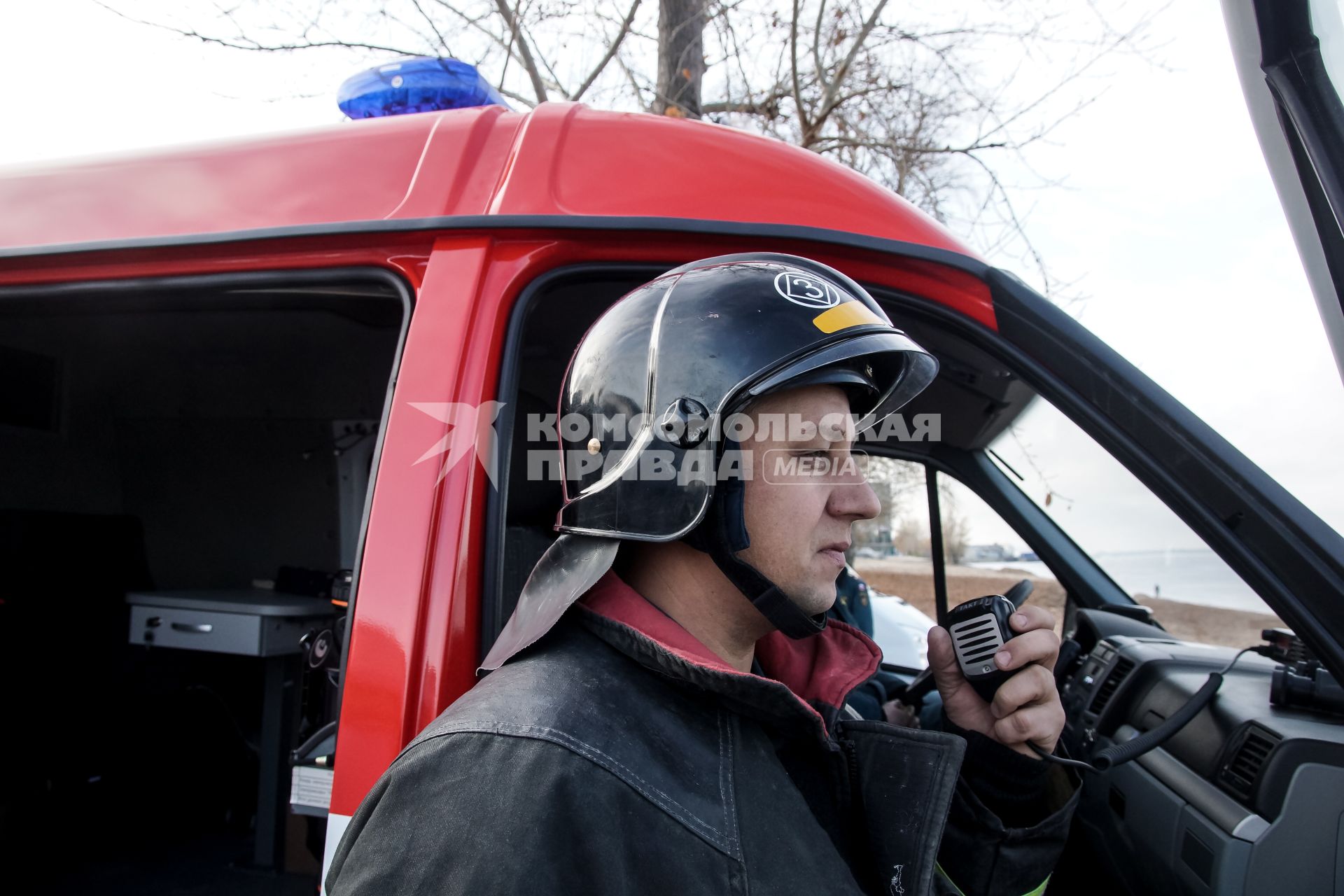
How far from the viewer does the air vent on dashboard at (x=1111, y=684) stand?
2383mm

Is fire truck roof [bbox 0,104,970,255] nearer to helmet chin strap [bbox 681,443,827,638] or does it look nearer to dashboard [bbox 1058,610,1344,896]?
helmet chin strap [bbox 681,443,827,638]

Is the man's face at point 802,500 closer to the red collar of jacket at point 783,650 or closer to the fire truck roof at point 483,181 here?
the red collar of jacket at point 783,650

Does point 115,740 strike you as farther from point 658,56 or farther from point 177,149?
point 658,56

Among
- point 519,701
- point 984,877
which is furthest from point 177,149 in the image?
point 984,877

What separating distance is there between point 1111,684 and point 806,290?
1.74 metres

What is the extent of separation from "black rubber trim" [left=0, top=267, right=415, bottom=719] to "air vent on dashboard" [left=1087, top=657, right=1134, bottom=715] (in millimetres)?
2065

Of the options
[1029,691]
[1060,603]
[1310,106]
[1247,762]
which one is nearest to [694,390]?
[1029,691]

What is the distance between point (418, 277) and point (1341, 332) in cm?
166

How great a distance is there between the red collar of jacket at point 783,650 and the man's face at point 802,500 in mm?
180

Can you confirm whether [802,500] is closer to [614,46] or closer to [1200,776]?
[1200,776]

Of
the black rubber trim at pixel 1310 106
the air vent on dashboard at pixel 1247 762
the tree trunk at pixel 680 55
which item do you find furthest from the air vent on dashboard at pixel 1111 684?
the tree trunk at pixel 680 55

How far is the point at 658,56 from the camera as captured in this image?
5.61 m

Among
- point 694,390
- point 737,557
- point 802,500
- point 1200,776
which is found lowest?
point 1200,776

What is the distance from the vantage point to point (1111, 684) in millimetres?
2426
